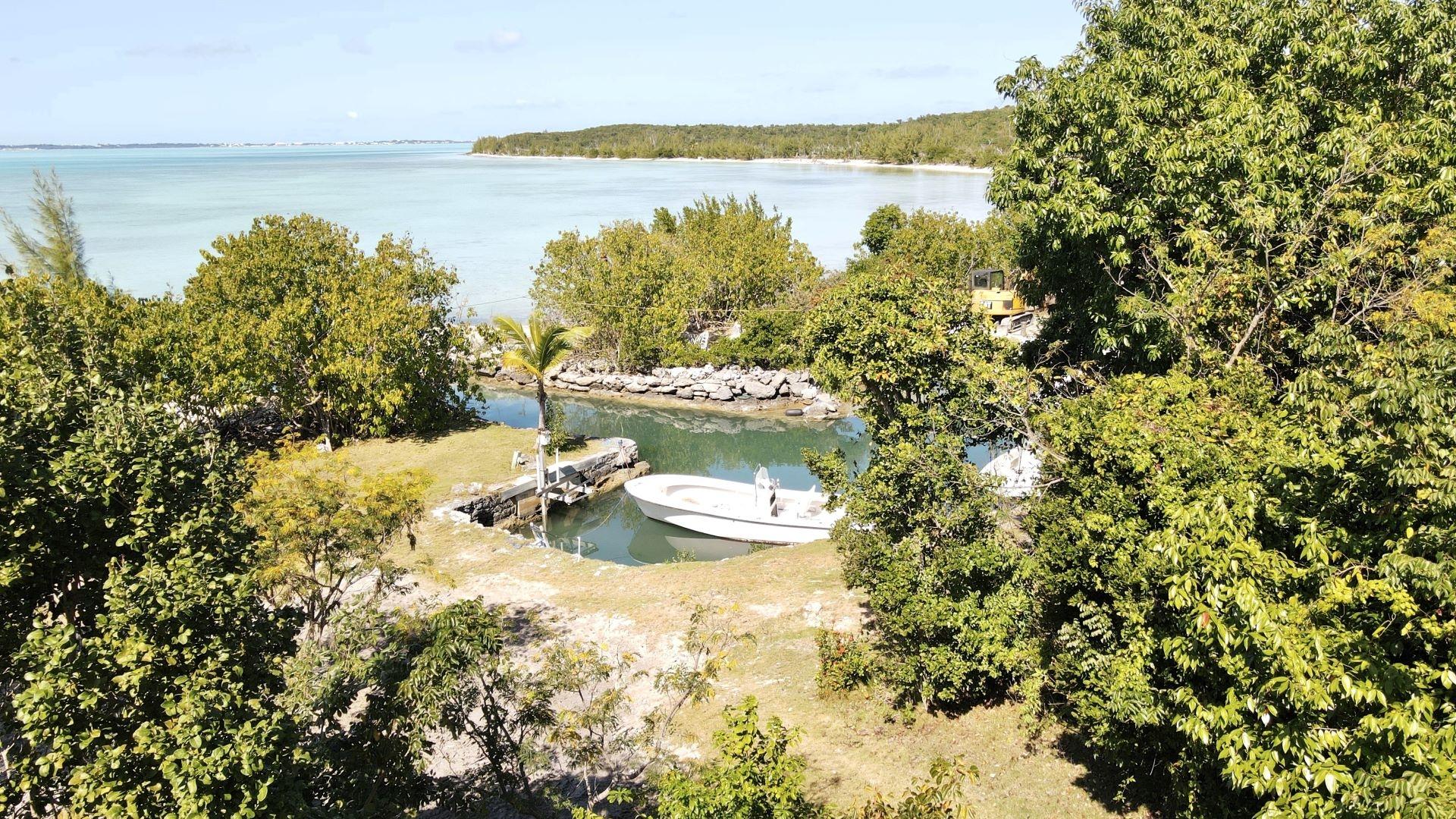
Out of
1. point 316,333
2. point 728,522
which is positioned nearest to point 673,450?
point 728,522

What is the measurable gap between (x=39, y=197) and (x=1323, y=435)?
139ft

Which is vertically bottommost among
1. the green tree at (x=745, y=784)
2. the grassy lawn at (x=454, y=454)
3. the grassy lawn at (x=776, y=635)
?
the grassy lawn at (x=454, y=454)

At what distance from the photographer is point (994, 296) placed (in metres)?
35.1

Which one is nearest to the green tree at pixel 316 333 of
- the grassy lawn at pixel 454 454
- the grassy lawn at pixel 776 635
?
the grassy lawn at pixel 454 454

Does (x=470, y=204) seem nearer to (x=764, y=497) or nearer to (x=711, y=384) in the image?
(x=711, y=384)

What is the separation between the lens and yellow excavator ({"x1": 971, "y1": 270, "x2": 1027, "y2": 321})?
113 feet

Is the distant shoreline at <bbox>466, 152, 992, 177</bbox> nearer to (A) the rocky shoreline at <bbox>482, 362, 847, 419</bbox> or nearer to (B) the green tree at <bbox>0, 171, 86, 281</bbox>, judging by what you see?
(A) the rocky shoreline at <bbox>482, 362, 847, 419</bbox>

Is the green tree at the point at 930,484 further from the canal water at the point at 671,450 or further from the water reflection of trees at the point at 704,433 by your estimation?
the water reflection of trees at the point at 704,433

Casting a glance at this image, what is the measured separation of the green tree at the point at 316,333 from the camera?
20.7 metres

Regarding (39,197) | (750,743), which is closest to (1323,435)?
(750,743)

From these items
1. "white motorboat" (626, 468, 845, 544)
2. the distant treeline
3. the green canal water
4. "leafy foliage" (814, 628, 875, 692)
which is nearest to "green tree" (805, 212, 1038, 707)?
"leafy foliage" (814, 628, 875, 692)

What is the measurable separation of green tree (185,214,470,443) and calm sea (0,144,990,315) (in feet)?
66.0

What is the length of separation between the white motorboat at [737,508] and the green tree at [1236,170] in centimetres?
731

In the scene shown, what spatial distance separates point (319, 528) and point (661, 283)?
2285 cm
